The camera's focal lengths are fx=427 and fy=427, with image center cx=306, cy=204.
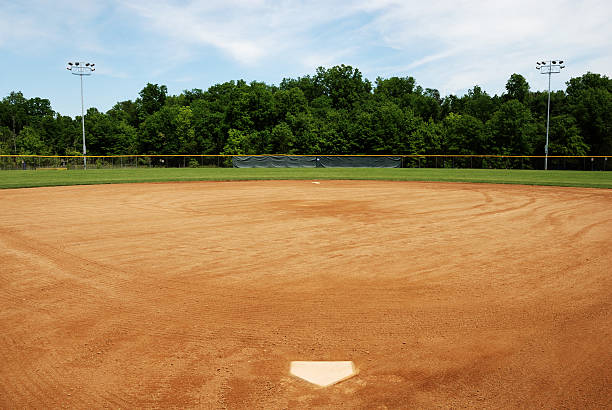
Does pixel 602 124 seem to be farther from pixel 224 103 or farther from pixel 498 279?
pixel 498 279

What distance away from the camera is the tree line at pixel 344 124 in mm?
62000

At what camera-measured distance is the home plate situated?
10.7ft

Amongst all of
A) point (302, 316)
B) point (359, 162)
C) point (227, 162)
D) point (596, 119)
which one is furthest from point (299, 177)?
point (596, 119)

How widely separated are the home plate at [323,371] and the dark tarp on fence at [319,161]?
147 ft

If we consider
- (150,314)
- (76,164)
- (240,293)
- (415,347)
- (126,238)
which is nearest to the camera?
(415,347)

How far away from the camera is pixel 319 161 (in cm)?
4903

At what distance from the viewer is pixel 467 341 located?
3.93 metres

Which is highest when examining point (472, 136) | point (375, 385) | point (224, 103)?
point (224, 103)

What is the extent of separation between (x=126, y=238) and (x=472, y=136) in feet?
212

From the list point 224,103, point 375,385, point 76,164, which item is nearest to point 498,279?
point 375,385

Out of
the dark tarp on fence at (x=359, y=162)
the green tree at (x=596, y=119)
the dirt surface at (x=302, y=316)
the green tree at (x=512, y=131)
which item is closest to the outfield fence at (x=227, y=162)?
the dark tarp on fence at (x=359, y=162)

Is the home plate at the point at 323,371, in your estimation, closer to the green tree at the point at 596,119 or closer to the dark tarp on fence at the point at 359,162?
the dark tarp on fence at the point at 359,162

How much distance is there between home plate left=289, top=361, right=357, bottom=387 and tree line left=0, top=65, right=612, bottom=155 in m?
62.2

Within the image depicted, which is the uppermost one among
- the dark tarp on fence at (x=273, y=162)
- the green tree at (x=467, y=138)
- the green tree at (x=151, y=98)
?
the green tree at (x=151, y=98)
